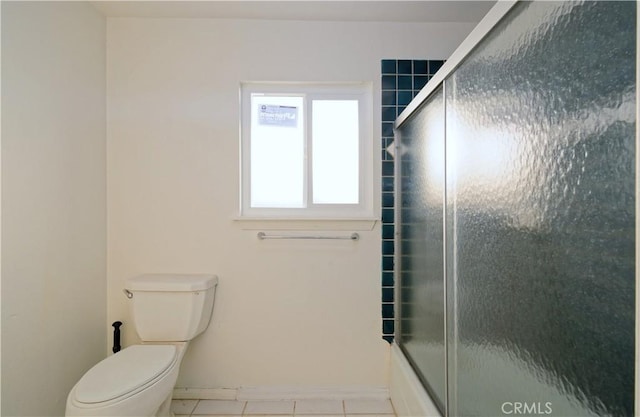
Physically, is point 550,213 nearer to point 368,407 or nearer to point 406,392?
point 406,392

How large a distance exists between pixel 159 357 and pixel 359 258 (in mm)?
1076

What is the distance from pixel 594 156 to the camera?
573 millimetres

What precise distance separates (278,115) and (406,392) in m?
1.58

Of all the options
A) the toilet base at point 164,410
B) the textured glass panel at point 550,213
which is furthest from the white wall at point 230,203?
the textured glass panel at point 550,213

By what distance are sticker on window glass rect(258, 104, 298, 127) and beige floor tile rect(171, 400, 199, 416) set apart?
1.60 meters

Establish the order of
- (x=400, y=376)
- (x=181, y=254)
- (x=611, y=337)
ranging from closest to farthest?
(x=611, y=337) → (x=400, y=376) → (x=181, y=254)

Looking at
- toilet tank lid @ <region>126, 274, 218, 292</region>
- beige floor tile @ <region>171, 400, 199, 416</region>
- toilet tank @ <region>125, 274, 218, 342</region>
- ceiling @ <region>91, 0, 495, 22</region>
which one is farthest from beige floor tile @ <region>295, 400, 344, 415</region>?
ceiling @ <region>91, 0, 495, 22</region>

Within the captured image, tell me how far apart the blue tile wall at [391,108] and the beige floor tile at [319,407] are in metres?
0.44

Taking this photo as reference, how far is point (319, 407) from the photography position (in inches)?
69.2

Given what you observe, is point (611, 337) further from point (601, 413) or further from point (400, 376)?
point (400, 376)

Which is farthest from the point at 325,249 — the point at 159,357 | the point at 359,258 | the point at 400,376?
the point at 159,357

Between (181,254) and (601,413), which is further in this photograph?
(181,254)

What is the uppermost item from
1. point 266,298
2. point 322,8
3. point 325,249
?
point 322,8

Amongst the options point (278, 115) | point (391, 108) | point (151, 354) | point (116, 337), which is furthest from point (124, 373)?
point (391, 108)
